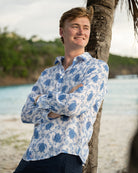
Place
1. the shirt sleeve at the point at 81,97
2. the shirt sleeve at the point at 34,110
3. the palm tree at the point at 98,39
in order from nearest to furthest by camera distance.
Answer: the shirt sleeve at the point at 81,97, the shirt sleeve at the point at 34,110, the palm tree at the point at 98,39

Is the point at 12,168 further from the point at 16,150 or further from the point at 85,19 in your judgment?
the point at 85,19

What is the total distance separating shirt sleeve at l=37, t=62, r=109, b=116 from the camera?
1.83 meters

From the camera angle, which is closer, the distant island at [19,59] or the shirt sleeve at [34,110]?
the shirt sleeve at [34,110]

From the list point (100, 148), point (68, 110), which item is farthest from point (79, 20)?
point (100, 148)

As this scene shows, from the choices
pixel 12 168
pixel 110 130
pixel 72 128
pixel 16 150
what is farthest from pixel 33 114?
pixel 110 130

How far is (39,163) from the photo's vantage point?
5.94 ft

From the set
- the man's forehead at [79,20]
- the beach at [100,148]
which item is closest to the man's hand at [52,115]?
the man's forehead at [79,20]

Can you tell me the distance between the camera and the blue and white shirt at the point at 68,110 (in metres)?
1.79

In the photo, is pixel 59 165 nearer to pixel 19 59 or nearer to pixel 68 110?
pixel 68 110

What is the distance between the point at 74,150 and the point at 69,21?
998 mm

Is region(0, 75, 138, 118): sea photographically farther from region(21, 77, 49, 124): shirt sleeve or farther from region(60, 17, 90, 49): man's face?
region(21, 77, 49, 124): shirt sleeve

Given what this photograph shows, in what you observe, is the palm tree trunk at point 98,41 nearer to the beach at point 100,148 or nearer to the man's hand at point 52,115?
the man's hand at point 52,115

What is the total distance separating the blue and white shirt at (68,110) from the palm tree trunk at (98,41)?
72 centimetres

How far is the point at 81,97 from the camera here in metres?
1.88
